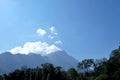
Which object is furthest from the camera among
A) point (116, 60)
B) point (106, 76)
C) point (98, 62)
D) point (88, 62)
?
point (88, 62)

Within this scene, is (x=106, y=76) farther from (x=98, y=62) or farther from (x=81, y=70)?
(x=81, y=70)

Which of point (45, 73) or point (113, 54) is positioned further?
point (45, 73)

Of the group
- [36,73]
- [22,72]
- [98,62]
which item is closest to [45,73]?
[36,73]

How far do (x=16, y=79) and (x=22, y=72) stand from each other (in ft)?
18.2

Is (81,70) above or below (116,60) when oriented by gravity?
above

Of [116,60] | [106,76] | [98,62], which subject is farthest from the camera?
[98,62]

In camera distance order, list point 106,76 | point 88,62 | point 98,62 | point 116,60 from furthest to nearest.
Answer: point 88,62
point 98,62
point 116,60
point 106,76

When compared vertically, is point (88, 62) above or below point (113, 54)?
above

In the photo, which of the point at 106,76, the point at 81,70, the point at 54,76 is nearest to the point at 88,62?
the point at 81,70

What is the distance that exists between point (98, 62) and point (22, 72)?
39.3 meters

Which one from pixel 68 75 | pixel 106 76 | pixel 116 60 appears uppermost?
pixel 68 75

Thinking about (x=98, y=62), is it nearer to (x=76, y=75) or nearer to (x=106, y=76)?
(x=76, y=75)

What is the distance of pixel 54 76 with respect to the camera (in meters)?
127

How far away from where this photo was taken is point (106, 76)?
7644 centimetres
